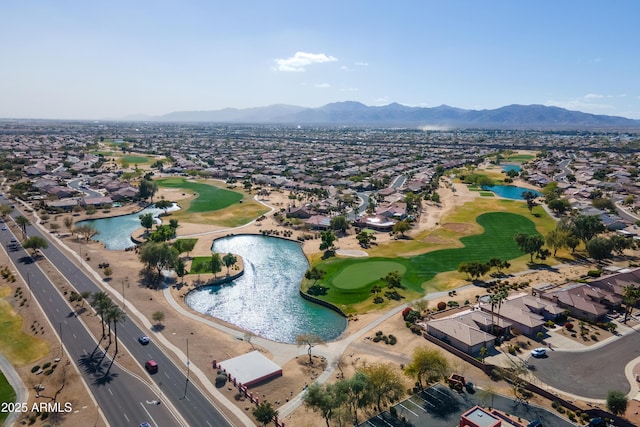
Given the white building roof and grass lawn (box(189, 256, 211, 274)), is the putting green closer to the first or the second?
grass lawn (box(189, 256, 211, 274))

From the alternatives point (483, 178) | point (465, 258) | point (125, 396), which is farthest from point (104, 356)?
point (483, 178)

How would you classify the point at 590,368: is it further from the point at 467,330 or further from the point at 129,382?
the point at 129,382

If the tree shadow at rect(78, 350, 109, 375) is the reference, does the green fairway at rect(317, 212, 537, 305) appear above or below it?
above

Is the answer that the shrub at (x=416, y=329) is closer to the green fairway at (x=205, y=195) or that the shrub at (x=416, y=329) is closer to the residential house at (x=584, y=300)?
the residential house at (x=584, y=300)

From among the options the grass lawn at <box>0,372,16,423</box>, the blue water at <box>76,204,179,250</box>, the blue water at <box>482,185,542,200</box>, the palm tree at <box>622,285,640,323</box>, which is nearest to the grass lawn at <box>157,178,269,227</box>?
the blue water at <box>76,204,179,250</box>

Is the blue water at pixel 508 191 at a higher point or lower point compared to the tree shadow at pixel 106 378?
higher

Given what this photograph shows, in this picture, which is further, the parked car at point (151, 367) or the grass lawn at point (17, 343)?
the grass lawn at point (17, 343)

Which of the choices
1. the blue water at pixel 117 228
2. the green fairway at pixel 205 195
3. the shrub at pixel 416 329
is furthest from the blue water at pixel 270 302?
the green fairway at pixel 205 195
